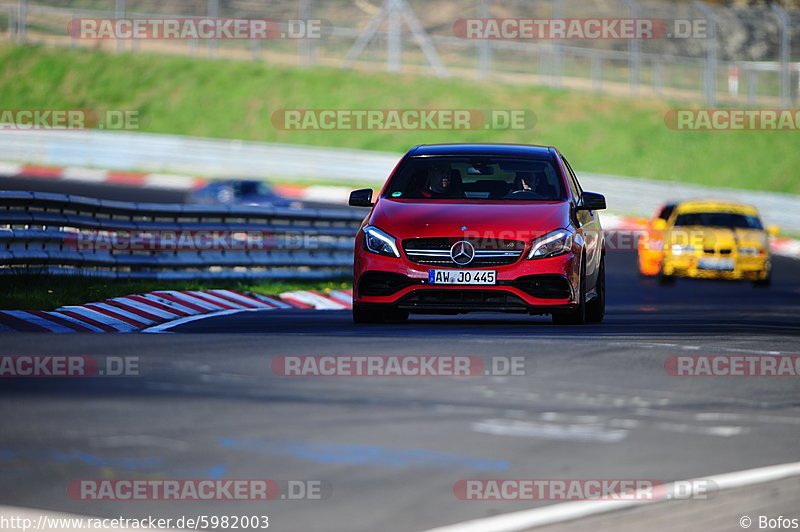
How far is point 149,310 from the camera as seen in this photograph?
12969 mm

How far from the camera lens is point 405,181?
12.2 meters

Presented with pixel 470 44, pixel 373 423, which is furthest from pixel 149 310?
pixel 470 44

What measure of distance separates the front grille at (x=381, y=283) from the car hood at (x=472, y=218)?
0.33 m

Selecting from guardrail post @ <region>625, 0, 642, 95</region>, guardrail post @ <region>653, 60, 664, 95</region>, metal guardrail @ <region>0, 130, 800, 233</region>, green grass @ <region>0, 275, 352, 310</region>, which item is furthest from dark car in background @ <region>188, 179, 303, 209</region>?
guardrail post @ <region>653, 60, 664, 95</region>

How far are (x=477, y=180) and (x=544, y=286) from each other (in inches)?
57.5

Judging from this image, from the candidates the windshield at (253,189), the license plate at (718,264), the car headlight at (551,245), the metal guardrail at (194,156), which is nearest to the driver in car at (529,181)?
the car headlight at (551,245)

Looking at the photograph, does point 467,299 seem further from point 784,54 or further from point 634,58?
point 634,58

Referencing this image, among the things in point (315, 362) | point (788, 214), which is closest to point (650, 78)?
point (788, 214)

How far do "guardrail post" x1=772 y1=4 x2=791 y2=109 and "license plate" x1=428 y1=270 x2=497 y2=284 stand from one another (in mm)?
29588

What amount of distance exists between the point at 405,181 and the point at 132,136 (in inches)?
1210

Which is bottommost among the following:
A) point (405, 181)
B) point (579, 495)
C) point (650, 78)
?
point (579, 495)

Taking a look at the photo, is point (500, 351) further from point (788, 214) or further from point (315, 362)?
point (788, 214)

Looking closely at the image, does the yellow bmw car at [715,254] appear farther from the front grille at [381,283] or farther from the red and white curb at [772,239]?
the front grille at [381,283]

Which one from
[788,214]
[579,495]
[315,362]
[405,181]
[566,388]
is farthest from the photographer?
[788,214]
